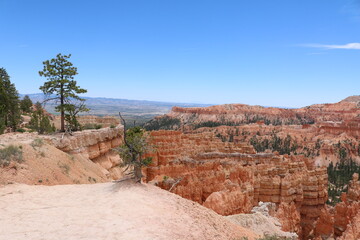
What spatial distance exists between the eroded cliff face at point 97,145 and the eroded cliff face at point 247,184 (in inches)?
143

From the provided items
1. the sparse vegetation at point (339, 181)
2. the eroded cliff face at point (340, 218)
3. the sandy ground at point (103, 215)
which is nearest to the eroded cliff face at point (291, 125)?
the sparse vegetation at point (339, 181)

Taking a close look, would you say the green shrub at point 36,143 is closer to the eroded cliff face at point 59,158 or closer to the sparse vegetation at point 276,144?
the eroded cliff face at point 59,158

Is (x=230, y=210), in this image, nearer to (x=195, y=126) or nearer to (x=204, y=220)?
(x=204, y=220)

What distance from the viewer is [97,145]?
22.7 meters

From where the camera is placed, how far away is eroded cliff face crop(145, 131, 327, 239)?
745 inches

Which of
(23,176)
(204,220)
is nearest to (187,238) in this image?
(204,220)

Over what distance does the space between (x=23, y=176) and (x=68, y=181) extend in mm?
2534

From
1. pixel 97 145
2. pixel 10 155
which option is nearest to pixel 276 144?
pixel 97 145

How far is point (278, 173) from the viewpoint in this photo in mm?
23438

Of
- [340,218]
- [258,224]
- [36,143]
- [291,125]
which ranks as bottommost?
[340,218]

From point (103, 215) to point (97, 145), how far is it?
1507cm

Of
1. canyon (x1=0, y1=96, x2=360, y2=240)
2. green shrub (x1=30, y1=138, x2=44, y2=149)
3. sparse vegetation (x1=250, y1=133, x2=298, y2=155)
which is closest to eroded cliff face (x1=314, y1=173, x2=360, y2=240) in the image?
canyon (x1=0, y1=96, x2=360, y2=240)

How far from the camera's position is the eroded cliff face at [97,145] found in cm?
1903

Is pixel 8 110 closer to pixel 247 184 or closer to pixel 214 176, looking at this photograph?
pixel 214 176
